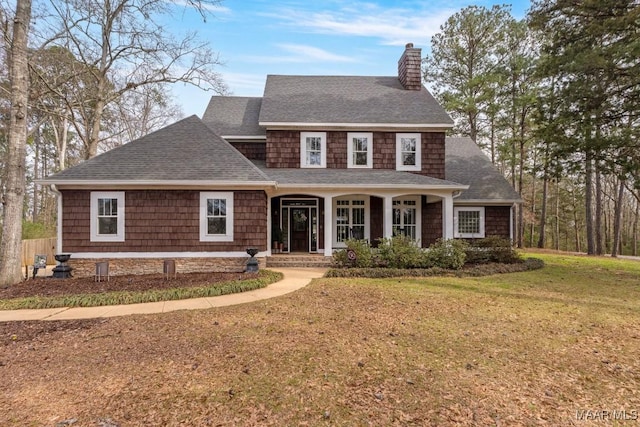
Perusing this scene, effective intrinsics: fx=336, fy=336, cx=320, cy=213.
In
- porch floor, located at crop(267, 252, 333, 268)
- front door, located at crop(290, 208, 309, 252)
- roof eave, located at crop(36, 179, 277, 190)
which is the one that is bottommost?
porch floor, located at crop(267, 252, 333, 268)

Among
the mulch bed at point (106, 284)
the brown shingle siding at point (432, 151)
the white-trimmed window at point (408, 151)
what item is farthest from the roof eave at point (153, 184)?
the brown shingle siding at point (432, 151)

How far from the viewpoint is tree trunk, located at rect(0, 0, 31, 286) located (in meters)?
9.01

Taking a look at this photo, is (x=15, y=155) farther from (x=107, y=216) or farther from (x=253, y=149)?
(x=253, y=149)

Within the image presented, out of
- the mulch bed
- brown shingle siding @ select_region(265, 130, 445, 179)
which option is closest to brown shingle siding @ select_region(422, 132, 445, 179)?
brown shingle siding @ select_region(265, 130, 445, 179)

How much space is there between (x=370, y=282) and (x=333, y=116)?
8.18 metres

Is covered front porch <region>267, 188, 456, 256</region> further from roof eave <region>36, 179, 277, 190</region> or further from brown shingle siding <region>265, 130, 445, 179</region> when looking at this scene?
roof eave <region>36, 179, 277, 190</region>

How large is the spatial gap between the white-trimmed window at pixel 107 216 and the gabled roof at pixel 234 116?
5.80m

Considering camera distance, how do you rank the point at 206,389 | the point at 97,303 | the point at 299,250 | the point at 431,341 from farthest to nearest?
the point at 299,250 < the point at 97,303 < the point at 431,341 < the point at 206,389

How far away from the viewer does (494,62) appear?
2439cm

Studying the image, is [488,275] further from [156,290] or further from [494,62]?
[494,62]

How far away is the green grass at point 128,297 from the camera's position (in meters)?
7.19

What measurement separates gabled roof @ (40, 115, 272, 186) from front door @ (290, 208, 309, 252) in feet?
12.9

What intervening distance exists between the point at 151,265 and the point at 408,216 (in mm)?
10562

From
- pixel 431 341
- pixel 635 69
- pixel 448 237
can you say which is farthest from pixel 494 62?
pixel 431 341
